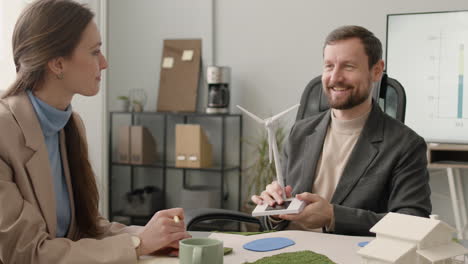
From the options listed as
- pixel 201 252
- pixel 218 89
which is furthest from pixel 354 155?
pixel 218 89

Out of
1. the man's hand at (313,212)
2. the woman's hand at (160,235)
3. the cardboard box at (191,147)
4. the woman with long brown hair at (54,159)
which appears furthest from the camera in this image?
the cardboard box at (191,147)

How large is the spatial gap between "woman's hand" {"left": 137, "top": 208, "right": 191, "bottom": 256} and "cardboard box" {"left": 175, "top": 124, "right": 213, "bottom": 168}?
2.91m

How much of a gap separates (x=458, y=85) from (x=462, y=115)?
8.1 inches

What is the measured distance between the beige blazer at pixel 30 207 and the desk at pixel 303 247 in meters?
0.11

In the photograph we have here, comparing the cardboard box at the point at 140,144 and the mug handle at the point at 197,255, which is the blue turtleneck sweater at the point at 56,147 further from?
the cardboard box at the point at 140,144

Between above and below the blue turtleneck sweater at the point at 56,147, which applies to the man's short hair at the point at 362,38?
above

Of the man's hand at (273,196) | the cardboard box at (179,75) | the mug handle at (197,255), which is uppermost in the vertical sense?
the cardboard box at (179,75)

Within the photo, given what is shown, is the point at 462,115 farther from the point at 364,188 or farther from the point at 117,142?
the point at 117,142

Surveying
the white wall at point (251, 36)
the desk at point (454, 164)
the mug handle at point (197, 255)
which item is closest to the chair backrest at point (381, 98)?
the mug handle at point (197, 255)

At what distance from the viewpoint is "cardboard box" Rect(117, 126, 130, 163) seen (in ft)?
15.1

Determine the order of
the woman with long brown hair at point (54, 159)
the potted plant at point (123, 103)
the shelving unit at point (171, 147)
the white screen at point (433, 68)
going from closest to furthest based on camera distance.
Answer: the woman with long brown hair at point (54, 159) → the white screen at point (433, 68) → the shelving unit at point (171, 147) → the potted plant at point (123, 103)

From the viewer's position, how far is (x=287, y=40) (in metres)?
4.41

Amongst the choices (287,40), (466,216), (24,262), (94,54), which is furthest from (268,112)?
(24,262)

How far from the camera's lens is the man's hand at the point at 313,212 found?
5.55 feet
